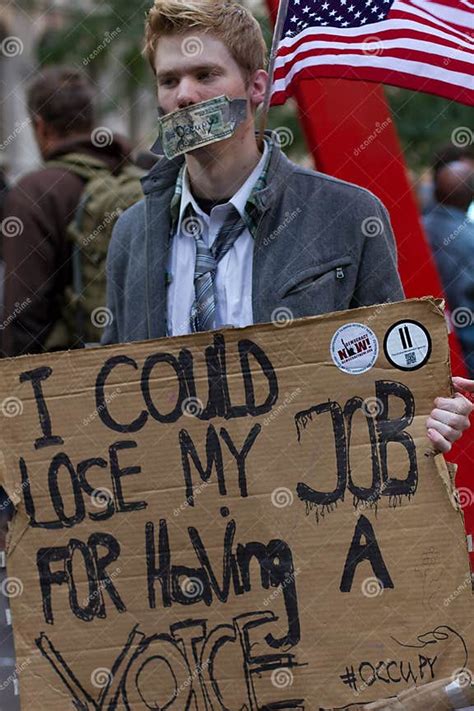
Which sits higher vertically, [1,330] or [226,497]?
[1,330]

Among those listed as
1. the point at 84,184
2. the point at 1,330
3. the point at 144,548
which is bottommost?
the point at 144,548

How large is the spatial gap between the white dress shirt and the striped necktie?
0.04 feet

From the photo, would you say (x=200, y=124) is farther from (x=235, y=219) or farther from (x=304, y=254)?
(x=304, y=254)

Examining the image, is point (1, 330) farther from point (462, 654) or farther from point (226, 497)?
point (462, 654)

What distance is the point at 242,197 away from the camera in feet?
11.0

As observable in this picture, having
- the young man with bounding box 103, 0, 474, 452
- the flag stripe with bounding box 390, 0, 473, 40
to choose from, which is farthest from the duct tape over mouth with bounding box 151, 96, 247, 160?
the flag stripe with bounding box 390, 0, 473, 40

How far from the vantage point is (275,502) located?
297 centimetres

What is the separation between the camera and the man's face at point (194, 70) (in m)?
3.31

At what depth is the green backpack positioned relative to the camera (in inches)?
194

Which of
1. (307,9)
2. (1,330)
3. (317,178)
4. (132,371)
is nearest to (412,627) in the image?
(132,371)

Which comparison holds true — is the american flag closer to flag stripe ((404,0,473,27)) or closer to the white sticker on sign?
flag stripe ((404,0,473,27))

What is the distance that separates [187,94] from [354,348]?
2.55 ft

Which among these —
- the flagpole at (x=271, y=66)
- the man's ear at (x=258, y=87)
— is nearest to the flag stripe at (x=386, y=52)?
the flagpole at (x=271, y=66)

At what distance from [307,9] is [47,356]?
1252 millimetres
